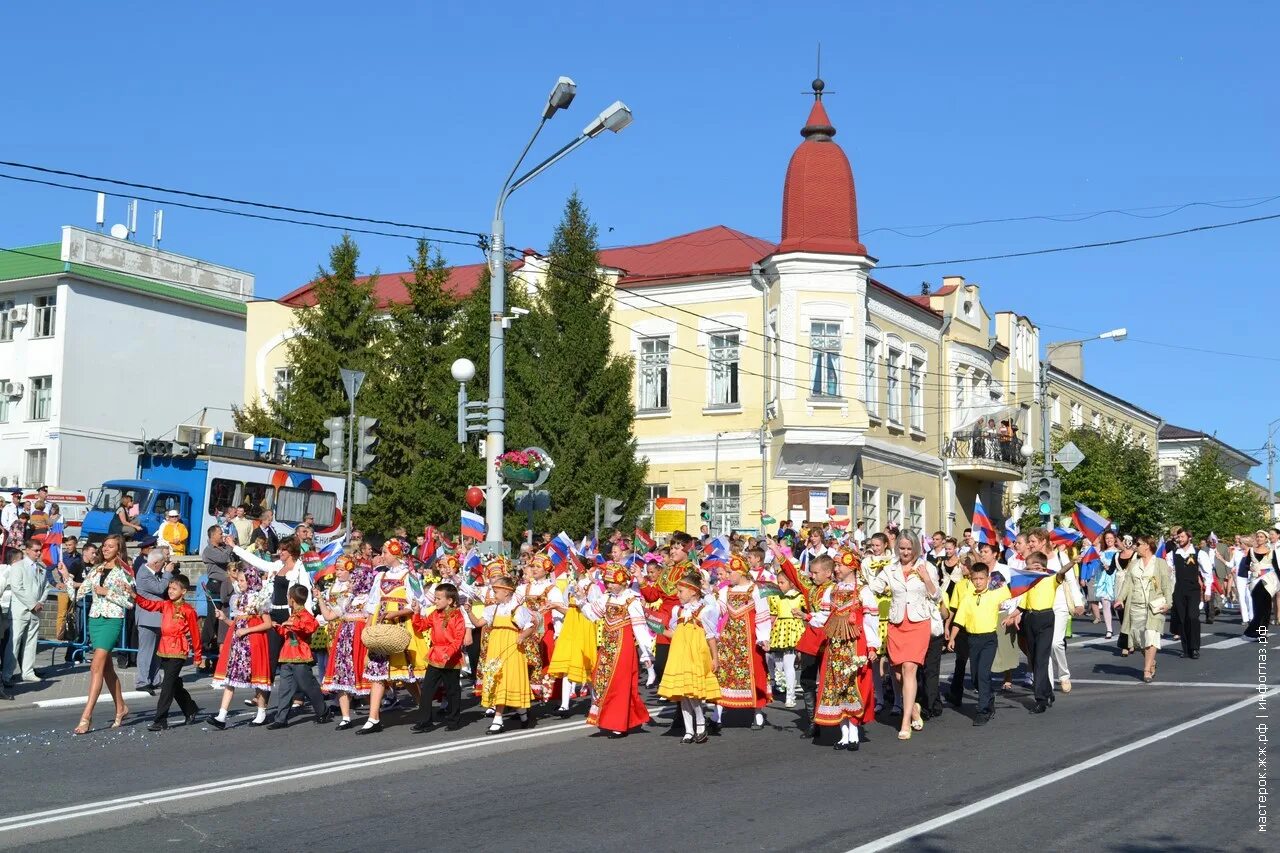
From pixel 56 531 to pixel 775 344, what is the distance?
842 inches

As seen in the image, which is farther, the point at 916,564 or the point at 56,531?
the point at 56,531

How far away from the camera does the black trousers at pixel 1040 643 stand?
1548 cm

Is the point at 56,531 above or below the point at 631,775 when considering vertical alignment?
above

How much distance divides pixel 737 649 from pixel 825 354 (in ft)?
84.7

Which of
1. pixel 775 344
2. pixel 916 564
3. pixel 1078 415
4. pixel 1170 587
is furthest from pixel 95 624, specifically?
pixel 1078 415

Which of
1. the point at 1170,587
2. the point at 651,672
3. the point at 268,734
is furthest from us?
the point at 1170,587

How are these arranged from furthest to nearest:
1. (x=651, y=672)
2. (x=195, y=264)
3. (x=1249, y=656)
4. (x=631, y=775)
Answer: (x=195, y=264), (x=1249, y=656), (x=651, y=672), (x=631, y=775)

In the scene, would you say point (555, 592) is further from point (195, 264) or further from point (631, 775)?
point (195, 264)

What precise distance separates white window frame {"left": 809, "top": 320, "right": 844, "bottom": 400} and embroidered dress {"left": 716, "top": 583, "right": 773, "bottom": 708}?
2510 cm

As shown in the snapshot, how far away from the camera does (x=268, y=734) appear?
45.6ft

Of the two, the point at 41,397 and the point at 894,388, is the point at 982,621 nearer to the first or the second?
the point at 894,388

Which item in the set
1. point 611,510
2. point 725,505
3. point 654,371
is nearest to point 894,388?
point 725,505

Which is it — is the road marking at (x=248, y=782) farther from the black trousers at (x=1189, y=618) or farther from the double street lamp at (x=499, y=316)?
the black trousers at (x=1189, y=618)

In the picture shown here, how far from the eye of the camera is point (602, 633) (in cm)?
1397
